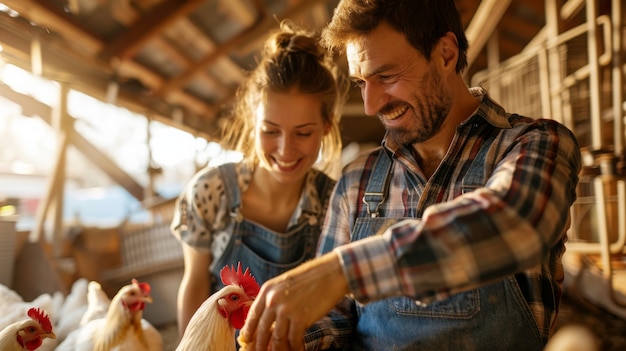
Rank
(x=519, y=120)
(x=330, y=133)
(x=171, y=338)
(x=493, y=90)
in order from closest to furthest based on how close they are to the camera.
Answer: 1. (x=519, y=120)
2. (x=171, y=338)
3. (x=330, y=133)
4. (x=493, y=90)

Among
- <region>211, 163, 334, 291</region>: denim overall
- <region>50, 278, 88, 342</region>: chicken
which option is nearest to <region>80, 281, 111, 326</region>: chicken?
<region>50, 278, 88, 342</region>: chicken

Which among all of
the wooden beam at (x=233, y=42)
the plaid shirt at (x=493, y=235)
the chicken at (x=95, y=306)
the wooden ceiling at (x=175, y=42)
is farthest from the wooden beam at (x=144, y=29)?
the plaid shirt at (x=493, y=235)

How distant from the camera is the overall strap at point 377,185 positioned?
3.85ft

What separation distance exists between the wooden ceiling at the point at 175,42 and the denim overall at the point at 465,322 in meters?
1.22

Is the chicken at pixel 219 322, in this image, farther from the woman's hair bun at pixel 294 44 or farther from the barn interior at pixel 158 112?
the woman's hair bun at pixel 294 44

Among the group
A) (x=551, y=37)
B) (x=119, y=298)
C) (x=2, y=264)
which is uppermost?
(x=551, y=37)

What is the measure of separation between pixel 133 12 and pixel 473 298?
10.7ft

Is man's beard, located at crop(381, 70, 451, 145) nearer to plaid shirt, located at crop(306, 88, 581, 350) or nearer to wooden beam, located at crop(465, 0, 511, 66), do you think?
plaid shirt, located at crop(306, 88, 581, 350)

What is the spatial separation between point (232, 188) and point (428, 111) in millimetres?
785

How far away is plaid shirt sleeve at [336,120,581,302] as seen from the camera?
0.67 metres

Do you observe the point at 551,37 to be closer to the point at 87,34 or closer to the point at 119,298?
the point at 119,298

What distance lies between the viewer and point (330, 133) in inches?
68.9

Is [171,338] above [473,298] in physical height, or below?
below

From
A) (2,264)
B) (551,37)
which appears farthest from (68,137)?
(551,37)
